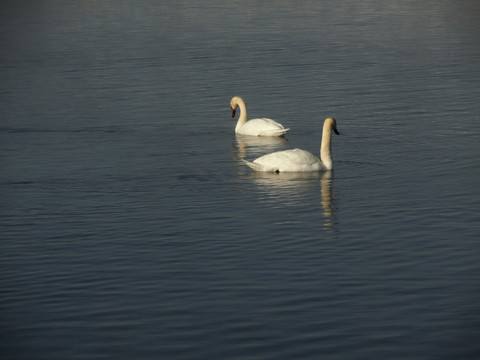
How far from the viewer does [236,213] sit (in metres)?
22.0

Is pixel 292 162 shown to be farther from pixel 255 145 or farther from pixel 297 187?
pixel 255 145

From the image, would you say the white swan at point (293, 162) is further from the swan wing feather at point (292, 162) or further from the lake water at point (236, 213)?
the lake water at point (236, 213)

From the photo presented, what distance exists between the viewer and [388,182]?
80.7 feet

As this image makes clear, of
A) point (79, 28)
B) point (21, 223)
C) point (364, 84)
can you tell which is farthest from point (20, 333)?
point (79, 28)

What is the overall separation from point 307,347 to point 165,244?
6058 mm

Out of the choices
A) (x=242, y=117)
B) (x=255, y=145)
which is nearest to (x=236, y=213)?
(x=255, y=145)

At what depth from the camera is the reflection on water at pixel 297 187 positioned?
2270cm

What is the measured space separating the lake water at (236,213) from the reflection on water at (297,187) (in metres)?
0.09

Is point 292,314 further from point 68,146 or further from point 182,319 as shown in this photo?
point 68,146

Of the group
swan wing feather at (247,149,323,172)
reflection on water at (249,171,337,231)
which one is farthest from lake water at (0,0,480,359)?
swan wing feather at (247,149,323,172)

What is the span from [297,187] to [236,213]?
297 cm

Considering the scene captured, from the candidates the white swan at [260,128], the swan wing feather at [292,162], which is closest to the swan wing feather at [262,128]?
the white swan at [260,128]

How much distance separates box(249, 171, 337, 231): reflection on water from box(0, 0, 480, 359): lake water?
9cm

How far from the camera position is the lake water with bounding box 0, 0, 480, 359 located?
1495 centimetres
